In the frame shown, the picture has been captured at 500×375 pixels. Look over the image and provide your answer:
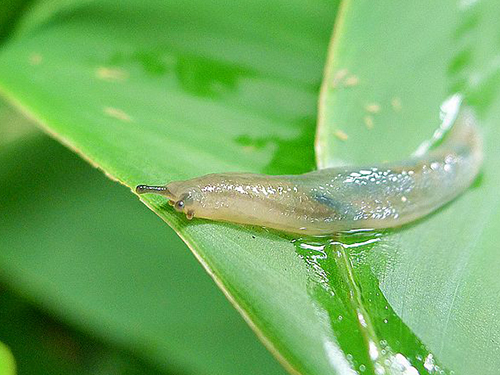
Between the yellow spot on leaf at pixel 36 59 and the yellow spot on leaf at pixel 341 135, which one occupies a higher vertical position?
the yellow spot on leaf at pixel 36 59

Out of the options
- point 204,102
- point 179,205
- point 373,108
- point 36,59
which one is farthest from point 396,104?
point 36,59

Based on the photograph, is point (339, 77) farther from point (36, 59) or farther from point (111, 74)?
point (36, 59)

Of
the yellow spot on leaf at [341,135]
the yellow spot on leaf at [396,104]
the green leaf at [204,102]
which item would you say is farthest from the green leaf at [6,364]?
the yellow spot on leaf at [396,104]

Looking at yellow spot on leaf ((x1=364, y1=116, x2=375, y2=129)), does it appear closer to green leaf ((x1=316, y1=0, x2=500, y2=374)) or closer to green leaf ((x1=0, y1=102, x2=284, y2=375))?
green leaf ((x1=316, y1=0, x2=500, y2=374))

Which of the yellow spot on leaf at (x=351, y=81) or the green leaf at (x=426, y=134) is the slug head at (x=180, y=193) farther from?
the yellow spot on leaf at (x=351, y=81)

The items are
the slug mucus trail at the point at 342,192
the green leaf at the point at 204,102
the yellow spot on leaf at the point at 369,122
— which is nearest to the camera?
the green leaf at the point at 204,102

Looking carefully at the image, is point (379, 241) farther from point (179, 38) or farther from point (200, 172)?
point (179, 38)
